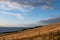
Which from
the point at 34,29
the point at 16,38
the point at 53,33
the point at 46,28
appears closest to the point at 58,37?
the point at 53,33

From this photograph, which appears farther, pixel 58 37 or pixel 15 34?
pixel 15 34

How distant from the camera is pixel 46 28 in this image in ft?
37.2

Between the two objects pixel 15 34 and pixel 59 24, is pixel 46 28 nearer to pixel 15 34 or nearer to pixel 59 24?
pixel 59 24

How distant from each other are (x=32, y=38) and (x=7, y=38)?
1.66m

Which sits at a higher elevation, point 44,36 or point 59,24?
point 59,24

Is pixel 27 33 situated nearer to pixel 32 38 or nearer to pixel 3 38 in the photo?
pixel 32 38

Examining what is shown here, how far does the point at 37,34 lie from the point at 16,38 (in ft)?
4.50

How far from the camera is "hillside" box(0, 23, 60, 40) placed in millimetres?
10609

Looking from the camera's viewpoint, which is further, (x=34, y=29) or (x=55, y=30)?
(x=34, y=29)

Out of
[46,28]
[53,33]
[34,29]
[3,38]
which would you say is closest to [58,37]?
[53,33]

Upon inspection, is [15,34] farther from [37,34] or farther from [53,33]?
[53,33]

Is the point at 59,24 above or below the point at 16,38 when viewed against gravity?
above

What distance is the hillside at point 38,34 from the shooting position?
10.6 meters

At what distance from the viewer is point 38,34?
35.6 feet
